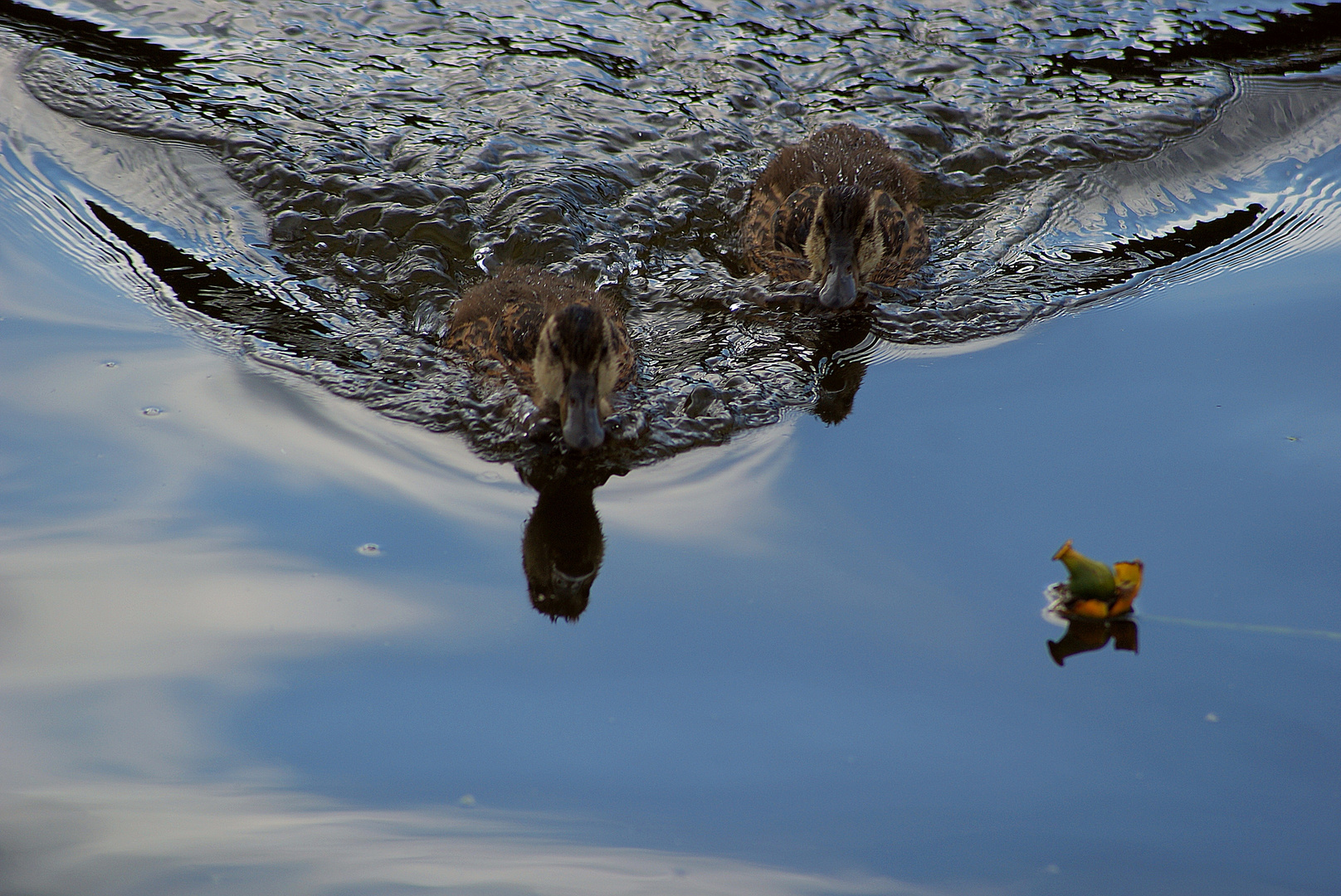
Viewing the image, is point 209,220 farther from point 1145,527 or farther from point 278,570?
point 1145,527

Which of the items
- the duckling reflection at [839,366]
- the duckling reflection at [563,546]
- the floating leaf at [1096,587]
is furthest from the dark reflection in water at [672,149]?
the floating leaf at [1096,587]

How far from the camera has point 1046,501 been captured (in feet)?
13.3

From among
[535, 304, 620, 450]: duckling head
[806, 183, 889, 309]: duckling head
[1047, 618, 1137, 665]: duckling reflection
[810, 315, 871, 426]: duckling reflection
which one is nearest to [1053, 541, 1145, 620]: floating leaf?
[1047, 618, 1137, 665]: duckling reflection

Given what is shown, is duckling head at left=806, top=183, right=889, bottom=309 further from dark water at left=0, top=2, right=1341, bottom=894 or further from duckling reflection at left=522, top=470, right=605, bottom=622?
duckling reflection at left=522, top=470, right=605, bottom=622

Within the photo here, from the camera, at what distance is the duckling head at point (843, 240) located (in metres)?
5.95

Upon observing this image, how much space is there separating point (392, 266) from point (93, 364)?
168 centimetres

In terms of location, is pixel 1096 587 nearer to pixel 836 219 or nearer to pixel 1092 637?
pixel 1092 637

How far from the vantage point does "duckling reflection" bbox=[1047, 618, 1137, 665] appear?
11.5 ft

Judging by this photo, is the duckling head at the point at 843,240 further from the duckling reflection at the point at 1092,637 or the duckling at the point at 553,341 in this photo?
the duckling reflection at the point at 1092,637

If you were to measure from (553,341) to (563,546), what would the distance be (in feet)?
2.92

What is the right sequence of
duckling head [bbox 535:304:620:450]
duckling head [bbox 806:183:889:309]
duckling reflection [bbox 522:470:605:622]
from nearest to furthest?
duckling reflection [bbox 522:470:605:622]
duckling head [bbox 535:304:620:450]
duckling head [bbox 806:183:889:309]

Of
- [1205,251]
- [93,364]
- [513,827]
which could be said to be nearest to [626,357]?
[93,364]

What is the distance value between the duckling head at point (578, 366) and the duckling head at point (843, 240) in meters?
1.76

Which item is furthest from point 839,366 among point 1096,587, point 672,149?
point 672,149
